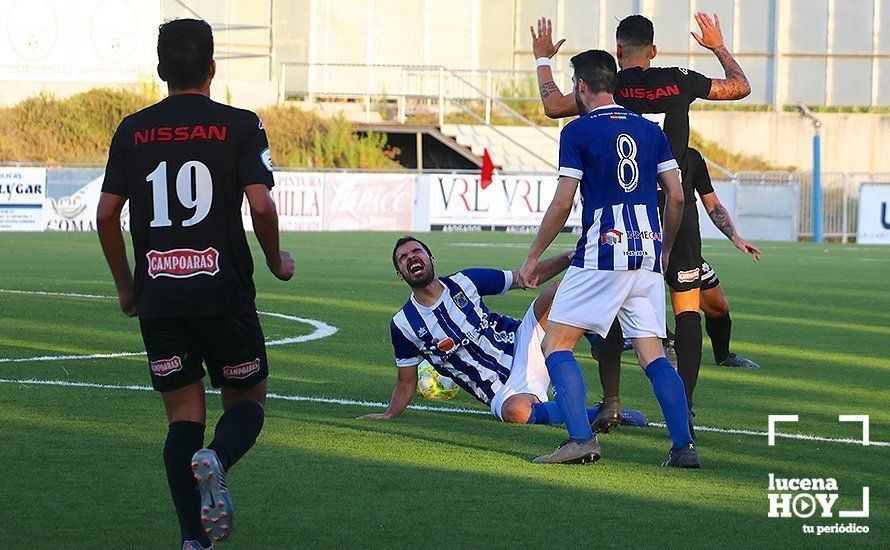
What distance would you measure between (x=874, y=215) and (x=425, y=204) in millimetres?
9947

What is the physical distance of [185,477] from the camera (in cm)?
509

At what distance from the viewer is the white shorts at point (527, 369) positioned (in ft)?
26.9

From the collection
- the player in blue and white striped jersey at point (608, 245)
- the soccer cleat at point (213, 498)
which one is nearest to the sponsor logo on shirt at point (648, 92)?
the player in blue and white striped jersey at point (608, 245)

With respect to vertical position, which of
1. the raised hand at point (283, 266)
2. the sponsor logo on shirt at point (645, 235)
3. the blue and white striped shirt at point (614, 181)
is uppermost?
the blue and white striped shirt at point (614, 181)

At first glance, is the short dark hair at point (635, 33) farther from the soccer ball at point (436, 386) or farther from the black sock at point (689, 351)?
the soccer ball at point (436, 386)

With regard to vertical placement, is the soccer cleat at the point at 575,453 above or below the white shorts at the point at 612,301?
below

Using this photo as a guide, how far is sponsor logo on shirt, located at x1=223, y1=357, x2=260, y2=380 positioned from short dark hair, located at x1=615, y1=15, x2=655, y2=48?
312cm

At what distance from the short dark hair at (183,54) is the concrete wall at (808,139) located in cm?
4276

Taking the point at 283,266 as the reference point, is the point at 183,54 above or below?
above

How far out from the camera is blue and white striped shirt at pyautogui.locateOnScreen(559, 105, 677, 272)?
662 centimetres

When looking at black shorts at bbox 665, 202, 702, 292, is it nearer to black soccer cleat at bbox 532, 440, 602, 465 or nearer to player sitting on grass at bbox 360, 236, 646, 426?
player sitting on grass at bbox 360, 236, 646, 426

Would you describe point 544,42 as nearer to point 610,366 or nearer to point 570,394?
point 610,366

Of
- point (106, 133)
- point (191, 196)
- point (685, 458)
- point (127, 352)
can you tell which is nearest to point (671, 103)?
point (685, 458)

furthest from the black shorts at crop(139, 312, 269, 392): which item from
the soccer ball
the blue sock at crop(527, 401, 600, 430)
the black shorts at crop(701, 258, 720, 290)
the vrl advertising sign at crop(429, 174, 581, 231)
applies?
the vrl advertising sign at crop(429, 174, 581, 231)
